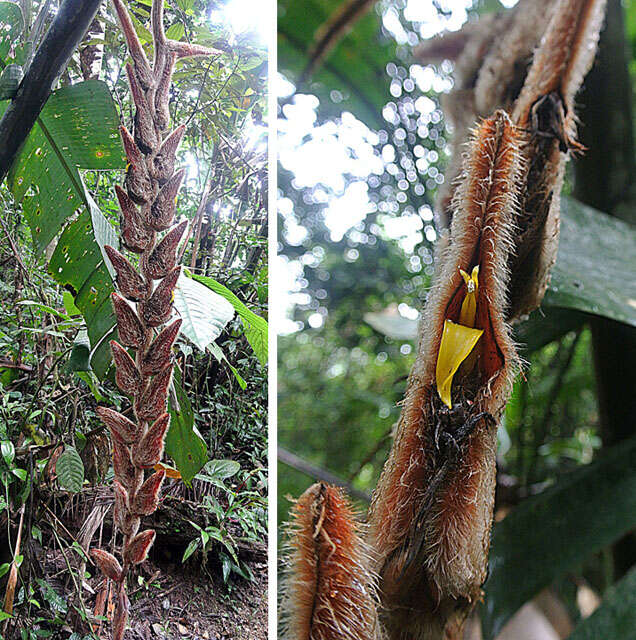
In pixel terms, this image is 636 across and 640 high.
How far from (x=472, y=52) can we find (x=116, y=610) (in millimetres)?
532

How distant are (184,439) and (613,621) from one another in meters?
0.38

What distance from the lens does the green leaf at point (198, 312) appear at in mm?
354

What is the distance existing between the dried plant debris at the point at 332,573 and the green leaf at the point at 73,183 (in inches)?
6.1

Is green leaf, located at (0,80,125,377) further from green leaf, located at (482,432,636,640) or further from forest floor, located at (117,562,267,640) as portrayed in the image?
green leaf, located at (482,432,636,640)

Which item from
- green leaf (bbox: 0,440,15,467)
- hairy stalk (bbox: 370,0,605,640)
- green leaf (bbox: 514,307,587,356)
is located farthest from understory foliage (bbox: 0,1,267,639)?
green leaf (bbox: 514,307,587,356)

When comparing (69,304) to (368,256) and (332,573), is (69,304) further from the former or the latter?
(368,256)

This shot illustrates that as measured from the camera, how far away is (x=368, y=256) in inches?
43.3

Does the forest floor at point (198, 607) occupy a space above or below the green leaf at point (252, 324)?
below

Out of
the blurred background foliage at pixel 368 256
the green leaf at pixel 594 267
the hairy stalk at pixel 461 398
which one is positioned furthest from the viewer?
the blurred background foliage at pixel 368 256

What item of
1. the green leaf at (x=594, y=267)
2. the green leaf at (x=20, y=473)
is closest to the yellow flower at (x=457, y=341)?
the green leaf at (x=594, y=267)

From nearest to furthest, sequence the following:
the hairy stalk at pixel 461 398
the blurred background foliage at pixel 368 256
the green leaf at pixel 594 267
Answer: the hairy stalk at pixel 461 398 < the green leaf at pixel 594 267 < the blurred background foliage at pixel 368 256

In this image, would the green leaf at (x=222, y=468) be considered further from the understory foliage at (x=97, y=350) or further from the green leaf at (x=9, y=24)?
the green leaf at (x=9, y=24)

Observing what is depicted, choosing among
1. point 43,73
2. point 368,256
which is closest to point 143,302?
point 43,73

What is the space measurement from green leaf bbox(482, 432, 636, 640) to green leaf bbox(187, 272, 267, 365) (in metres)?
0.26
